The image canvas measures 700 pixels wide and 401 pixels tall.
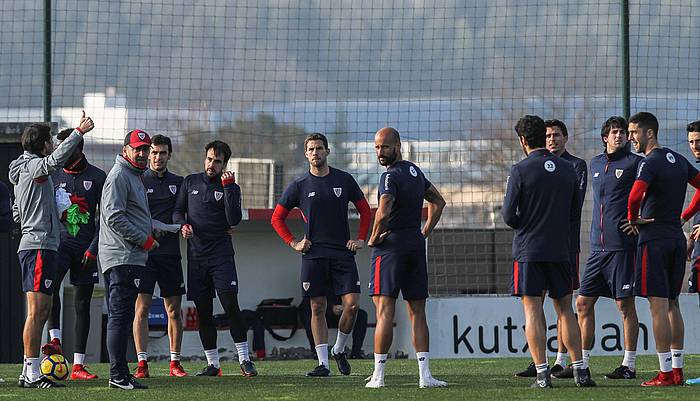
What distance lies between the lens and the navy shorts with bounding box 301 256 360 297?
467 inches

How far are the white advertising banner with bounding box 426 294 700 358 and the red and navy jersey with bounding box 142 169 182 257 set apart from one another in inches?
216

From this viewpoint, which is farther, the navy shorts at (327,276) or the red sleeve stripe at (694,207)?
the navy shorts at (327,276)

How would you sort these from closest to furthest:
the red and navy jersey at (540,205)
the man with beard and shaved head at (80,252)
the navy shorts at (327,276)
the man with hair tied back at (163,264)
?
1. the red and navy jersey at (540,205)
2. the man with beard and shaved head at (80,252)
3. the navy shorts at (327,276)
4. the man with hair tied back at (163,264)

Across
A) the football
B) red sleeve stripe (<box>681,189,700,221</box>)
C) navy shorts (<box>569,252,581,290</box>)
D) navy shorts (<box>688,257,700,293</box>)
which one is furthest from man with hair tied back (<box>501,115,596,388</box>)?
the football

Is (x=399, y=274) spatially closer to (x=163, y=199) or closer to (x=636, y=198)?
(x=636, y=198)

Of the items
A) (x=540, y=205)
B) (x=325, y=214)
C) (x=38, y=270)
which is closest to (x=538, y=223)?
(x=540, y=205)

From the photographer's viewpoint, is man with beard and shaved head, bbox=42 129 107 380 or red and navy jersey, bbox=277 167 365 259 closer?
man with beard and shaved head, bbox=42 129 107 380

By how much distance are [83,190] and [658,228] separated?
5028mm

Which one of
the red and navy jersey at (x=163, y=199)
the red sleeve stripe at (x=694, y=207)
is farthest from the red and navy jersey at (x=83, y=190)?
the red sleeve stripe at (x=694, y=207)

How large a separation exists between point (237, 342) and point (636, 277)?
386 cm

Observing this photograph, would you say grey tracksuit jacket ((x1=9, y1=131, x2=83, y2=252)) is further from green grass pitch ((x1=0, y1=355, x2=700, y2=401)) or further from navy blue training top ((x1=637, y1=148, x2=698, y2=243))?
navy blue training top ((x1=637, y1=148, x2=698, y2=243))

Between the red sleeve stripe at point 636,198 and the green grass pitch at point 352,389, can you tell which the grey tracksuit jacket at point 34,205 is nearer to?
the green grass pitch at point 352,389

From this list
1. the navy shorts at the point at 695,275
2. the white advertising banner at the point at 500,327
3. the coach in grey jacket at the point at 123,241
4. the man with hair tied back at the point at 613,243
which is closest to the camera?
the coach in grey jacket at the point at 123,241

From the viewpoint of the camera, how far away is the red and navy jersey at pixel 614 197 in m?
10.5
